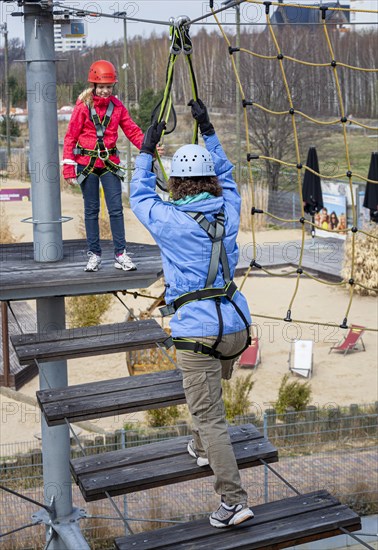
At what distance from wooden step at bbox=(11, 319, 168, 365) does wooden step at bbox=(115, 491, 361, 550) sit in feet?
4.46

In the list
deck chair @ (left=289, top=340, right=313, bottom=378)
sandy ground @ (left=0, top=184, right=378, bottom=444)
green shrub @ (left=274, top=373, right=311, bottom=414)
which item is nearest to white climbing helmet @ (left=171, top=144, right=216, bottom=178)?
sandy ground @ (left=0, top=184, right=378, bottom=444)

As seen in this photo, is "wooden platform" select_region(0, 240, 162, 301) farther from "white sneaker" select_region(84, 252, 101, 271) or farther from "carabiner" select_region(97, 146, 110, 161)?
"carabiner" select_region(97, 146, 110, 161)

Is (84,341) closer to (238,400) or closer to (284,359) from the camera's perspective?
(238,400)

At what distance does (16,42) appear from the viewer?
34.7 m

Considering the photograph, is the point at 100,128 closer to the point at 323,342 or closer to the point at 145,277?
the point at 145,277

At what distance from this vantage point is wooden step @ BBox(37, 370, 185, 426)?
14.0 ft

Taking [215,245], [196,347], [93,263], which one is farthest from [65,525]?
[215,245]

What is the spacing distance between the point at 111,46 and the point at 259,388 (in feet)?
99.3

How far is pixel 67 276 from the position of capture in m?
5.03

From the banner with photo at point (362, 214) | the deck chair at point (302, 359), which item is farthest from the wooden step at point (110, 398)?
the banner with photo at point (362, 214)

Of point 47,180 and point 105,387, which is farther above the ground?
point 47,180

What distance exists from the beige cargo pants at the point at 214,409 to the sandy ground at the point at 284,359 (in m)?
5.04

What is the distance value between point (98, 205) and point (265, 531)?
2402 millimetres

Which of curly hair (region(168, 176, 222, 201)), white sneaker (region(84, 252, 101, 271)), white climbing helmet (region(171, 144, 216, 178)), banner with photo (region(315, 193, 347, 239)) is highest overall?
white climbing helmet (region(171, 144, 216, 178))
